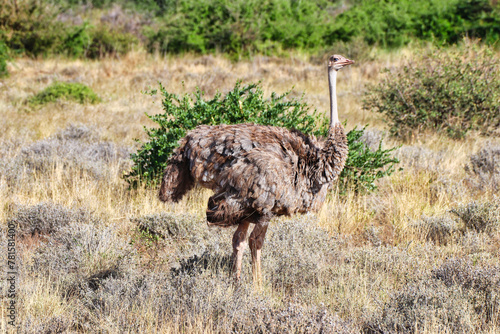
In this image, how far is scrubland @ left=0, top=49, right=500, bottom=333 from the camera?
3615mm

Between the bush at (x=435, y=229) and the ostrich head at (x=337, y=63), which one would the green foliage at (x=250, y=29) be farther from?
the ostrich head at (x=337, y=63)

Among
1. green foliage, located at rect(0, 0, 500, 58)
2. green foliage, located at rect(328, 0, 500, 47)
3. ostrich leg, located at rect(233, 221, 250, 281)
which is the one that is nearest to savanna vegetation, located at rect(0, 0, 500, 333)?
ostrich leg, located at rect(233, 221, 250, 281)

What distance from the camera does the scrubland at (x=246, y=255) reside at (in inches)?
142

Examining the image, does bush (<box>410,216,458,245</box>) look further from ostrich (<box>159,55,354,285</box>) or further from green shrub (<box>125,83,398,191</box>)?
ostrich (<box>159,55,354,285</box>)

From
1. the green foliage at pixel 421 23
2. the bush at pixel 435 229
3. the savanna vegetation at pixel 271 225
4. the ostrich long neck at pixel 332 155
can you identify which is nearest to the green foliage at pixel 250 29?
the green foliage at pixel 421 23

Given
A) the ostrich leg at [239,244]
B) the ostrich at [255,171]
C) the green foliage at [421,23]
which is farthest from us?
the green foliage at [421,23]

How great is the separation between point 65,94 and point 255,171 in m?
8.66

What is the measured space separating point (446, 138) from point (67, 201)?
596cm

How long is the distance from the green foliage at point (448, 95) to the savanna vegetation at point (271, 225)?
32mm

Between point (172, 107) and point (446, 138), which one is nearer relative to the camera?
point (172, 107)

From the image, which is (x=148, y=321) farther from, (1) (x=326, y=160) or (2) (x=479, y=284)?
(2) (x=479, y=284)

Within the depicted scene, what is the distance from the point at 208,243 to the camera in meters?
5.10

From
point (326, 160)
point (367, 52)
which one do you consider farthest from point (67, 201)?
point (367, 52)

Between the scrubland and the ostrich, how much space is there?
556 mm
